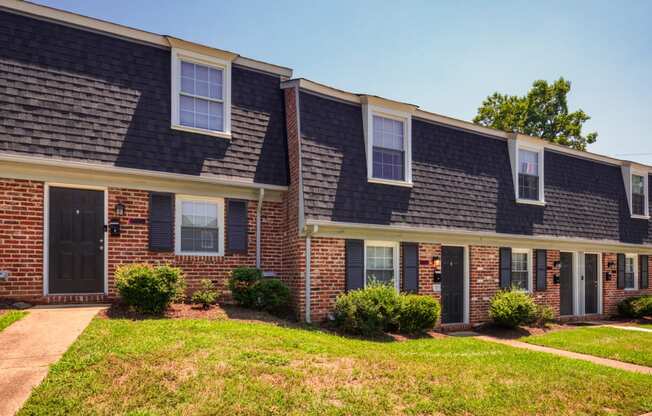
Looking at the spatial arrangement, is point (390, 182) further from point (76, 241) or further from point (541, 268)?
point (76, 241)

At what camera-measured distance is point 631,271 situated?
18.3m

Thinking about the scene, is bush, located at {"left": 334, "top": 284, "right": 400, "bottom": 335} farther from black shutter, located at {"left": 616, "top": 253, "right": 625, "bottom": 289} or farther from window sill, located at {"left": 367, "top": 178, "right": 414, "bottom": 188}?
black shutter, located at {"left": 616, "top": 253, "right": 625, "bottom": 289}

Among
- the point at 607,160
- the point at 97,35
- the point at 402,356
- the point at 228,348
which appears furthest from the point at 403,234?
the point at 607,160

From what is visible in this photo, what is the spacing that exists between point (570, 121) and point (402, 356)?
26354 millimetres

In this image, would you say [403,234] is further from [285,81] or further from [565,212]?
[565,212]

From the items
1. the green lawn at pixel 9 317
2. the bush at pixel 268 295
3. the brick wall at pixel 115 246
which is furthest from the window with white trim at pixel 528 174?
the green lawn at pixel 9 317

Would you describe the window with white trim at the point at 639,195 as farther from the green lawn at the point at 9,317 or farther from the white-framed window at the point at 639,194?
the green lawn at the point at 9,317

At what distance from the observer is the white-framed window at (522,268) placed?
1455 cm

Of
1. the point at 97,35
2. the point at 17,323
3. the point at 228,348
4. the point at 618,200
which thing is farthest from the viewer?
the point at 618,200

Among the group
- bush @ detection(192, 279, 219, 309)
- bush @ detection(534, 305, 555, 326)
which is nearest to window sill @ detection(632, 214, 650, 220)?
bush @ detection(534, 305, 555, 326)

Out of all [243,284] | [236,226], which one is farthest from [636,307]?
[236,226]

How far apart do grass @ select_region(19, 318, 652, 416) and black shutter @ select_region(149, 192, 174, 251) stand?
226 centimetres

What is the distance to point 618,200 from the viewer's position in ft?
58.3

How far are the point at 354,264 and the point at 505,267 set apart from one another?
5080mm
